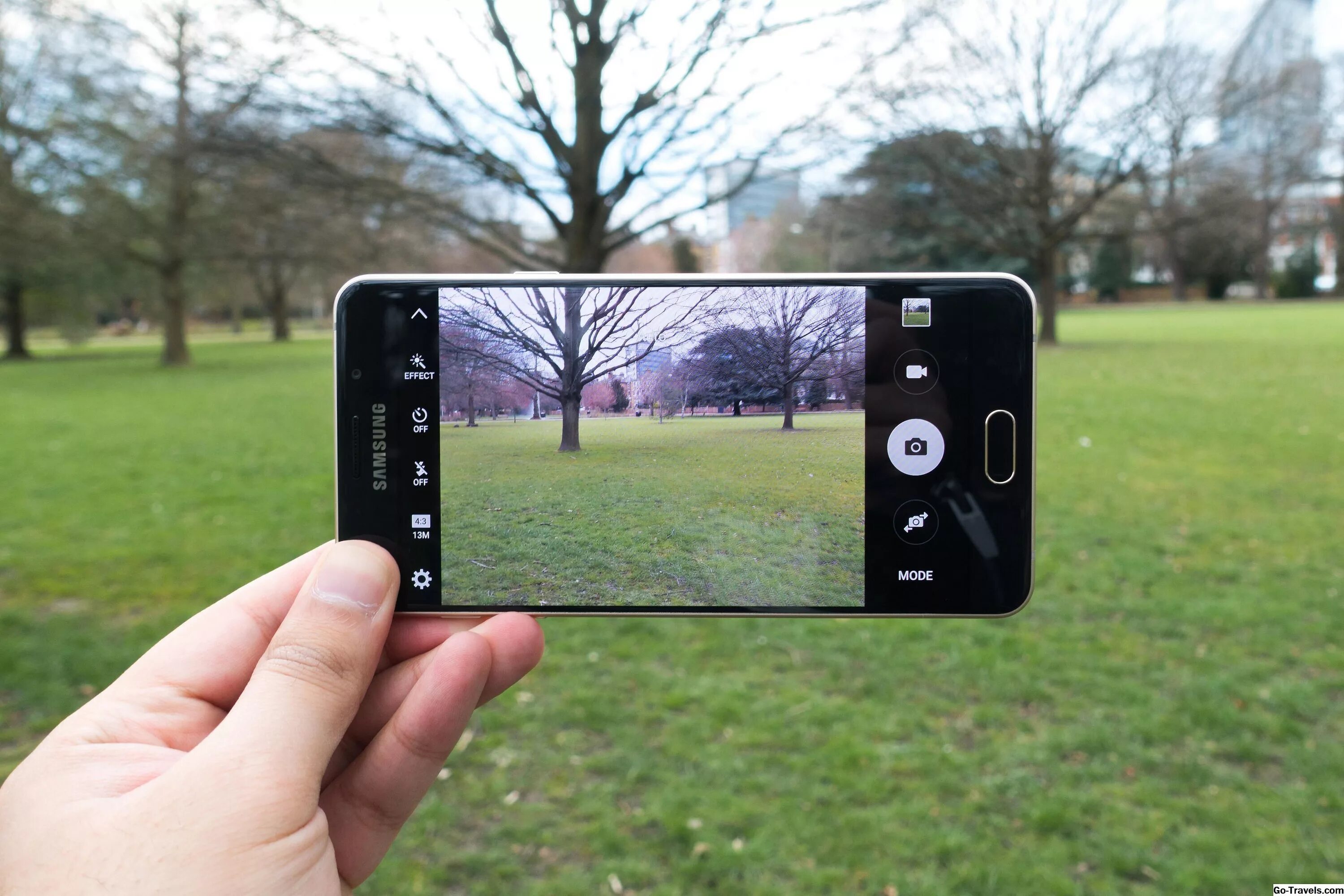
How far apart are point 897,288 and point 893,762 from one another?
245cm

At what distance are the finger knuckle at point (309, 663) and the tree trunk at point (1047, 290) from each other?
13.1ft

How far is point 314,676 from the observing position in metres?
1.37

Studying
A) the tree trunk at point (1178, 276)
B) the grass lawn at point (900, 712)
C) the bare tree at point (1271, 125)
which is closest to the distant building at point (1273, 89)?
the bare tree at point (1271, 125)

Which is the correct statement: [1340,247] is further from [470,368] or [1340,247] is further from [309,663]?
[309,663]

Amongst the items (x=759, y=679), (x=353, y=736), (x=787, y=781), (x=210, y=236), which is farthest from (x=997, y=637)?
(x=210, y=236)

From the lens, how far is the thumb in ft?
4.22

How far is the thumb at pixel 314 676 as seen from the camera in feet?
4.22

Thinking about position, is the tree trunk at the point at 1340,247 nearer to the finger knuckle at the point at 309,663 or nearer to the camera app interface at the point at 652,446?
the camera app interface at the point at 652,446

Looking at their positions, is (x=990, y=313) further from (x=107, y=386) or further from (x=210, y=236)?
(x=107, y=386)

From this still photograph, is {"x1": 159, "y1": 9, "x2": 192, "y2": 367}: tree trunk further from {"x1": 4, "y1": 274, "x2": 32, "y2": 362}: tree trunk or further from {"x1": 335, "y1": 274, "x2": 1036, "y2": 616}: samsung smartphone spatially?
{"x1": 4, "y1": 274, "x2": 32, "y2": 362}: tree trunk

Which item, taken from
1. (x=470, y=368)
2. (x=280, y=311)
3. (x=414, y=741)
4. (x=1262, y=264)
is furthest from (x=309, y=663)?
(x=1262, y=264)

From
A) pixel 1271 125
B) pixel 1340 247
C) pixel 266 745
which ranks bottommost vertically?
pixel 266 745

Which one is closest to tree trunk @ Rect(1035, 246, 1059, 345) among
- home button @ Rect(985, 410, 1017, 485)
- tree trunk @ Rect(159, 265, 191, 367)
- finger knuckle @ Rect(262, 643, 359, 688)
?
home button @ Rect(985, 410, 1017, 485)

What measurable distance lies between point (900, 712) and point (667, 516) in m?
2.68
